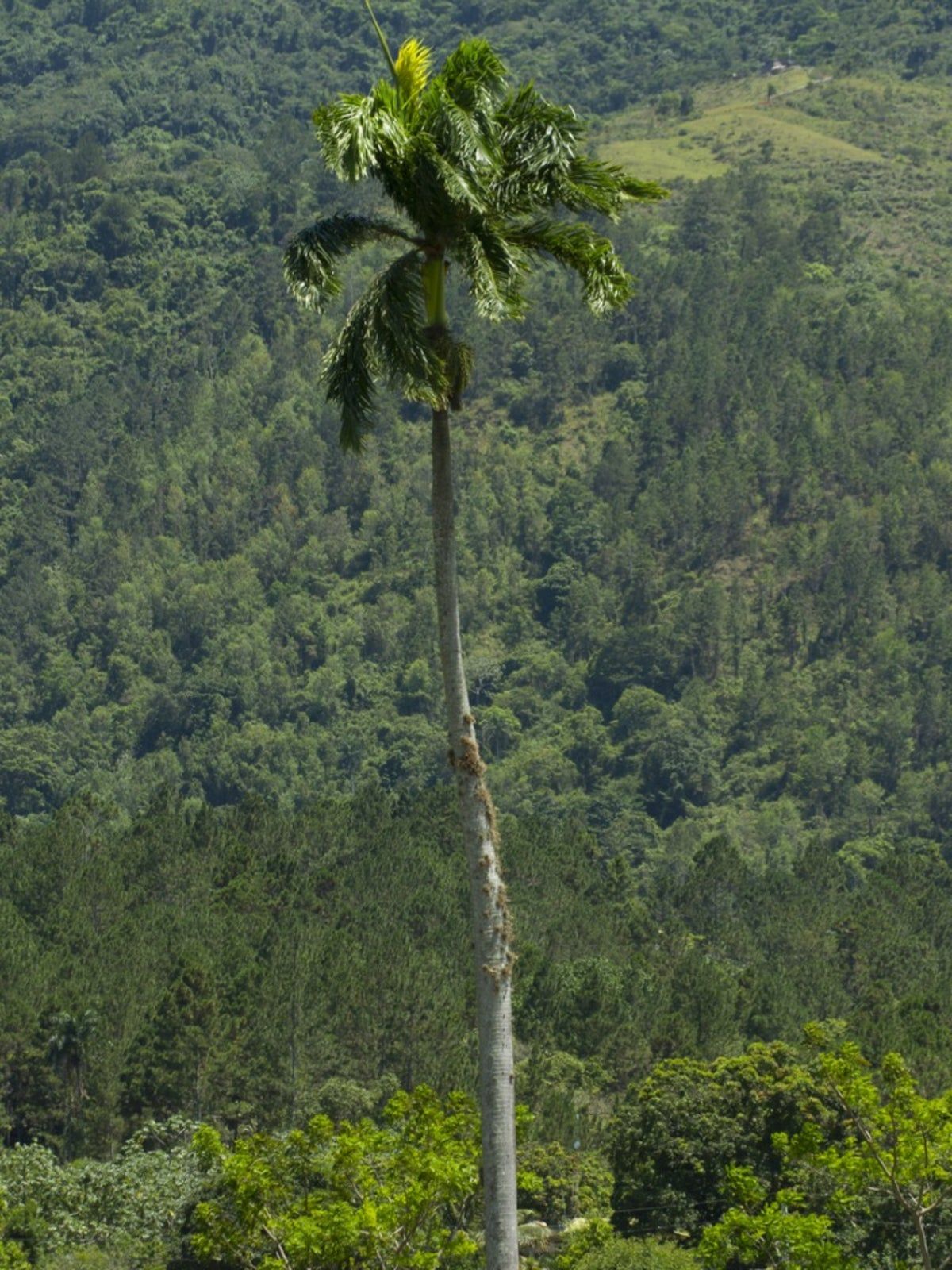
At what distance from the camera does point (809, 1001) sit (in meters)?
89.2

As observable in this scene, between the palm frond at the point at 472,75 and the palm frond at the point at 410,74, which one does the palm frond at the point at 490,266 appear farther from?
the palm frond at the point at 410,74

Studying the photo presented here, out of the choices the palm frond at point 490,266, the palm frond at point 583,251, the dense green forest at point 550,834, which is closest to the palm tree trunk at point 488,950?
the palm frond at point 490,266

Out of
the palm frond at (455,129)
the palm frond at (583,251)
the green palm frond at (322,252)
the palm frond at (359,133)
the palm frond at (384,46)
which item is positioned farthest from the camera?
the green palm frond at (322,252)

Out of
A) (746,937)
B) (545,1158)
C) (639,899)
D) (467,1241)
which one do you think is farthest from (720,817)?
(467,1241)

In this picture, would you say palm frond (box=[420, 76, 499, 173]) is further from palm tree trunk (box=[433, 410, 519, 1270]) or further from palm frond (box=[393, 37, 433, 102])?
palm tree trunk (box=[433, 410, 519, 1270])

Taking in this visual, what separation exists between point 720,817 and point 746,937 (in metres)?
55.4

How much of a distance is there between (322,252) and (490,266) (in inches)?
62.0

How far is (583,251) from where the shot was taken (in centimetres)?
2139

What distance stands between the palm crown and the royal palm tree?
2 centimetres

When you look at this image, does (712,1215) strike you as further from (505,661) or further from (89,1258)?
(505,661)

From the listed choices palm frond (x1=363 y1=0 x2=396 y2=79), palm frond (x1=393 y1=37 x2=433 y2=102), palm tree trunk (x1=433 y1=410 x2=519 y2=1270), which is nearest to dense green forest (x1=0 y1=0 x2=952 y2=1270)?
palm tree trunk (x1=433 y1=410 x2=519 y2=1270)

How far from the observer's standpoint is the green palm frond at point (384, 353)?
21031 millimetres

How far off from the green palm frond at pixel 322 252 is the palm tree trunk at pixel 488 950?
1536 millimetres

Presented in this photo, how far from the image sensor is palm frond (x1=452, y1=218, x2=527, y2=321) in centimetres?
2095
